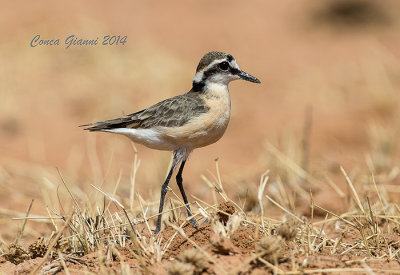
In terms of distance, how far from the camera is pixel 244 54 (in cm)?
1425

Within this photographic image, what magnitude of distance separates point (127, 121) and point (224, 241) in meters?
1.93

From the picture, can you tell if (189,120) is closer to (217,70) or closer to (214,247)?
(217,70)

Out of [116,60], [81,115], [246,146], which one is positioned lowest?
[246,146]

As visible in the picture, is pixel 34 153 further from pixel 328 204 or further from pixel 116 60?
pixel 328 204

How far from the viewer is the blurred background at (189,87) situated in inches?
315

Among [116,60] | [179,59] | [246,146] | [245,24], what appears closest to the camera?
[246,146]

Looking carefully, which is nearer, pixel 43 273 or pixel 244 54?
pixel 43 273

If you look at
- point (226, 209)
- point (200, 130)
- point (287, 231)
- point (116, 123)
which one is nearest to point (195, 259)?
point (287, 231)

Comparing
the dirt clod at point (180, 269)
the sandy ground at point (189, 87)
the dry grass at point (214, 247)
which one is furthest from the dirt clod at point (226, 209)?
the dirt clod at point (180, 269)

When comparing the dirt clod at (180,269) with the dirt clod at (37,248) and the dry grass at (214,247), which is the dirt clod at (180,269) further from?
the dirt clod at (37,248)

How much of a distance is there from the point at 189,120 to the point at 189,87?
6.61 metres

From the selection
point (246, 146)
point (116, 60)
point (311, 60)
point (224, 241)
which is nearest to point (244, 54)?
point (311, 60)

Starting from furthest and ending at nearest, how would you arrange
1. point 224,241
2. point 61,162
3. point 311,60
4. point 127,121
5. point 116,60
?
1. point 311,60
2. point 116,60
3. point 61,162
4. point 127,121
5. point 224,241

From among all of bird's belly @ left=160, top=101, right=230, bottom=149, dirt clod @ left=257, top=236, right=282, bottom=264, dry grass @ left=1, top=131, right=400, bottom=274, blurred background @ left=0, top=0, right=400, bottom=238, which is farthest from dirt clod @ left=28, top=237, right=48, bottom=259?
dirt clod @ left=257, top=236, right=282, bottom=264
